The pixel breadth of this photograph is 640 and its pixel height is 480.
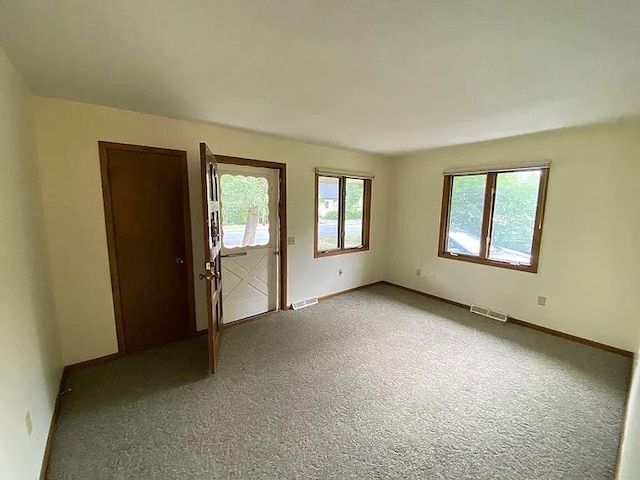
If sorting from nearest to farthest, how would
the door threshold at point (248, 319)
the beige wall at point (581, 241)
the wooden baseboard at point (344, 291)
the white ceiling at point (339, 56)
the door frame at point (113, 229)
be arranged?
the white ceiling at point (339, 56) < the door frame at point (113, 229) < the beige wall at point (581, 241) < the door threshold at point (248, 319) < the wooden baseboard at point (344, 291)

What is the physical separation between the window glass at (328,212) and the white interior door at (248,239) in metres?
0.79

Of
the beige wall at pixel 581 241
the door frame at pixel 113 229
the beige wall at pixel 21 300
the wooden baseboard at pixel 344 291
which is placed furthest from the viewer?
the wooden baseboard at pixel 344 291

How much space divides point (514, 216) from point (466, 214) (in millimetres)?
595

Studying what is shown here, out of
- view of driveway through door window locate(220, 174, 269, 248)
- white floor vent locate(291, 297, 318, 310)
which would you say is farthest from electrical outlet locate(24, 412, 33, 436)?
white floor vent locate(291, 297, 318, 310)

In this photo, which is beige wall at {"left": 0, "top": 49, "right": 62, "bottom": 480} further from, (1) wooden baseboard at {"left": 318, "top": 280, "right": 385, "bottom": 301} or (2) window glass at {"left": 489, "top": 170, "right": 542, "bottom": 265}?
(2) window glass at {"left": 489, "top": 170, "right": 542, "bottom": 265}

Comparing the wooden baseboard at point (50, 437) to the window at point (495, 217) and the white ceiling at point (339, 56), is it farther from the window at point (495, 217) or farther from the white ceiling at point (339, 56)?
the window at point (495, 217)

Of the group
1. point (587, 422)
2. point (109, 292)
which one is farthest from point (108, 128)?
point (587, 422)

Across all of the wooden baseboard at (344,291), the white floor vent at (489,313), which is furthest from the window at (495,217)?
the wooden baseboard at (344,291)

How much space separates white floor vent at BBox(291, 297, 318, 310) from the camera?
13.0 ft

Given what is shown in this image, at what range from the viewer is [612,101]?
6.89 feet

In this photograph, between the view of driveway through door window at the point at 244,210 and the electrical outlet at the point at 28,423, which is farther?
the view of driveway through door window at the point at 244,210

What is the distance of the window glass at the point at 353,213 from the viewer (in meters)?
4.52

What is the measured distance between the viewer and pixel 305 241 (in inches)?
156

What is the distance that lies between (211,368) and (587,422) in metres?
2.86
